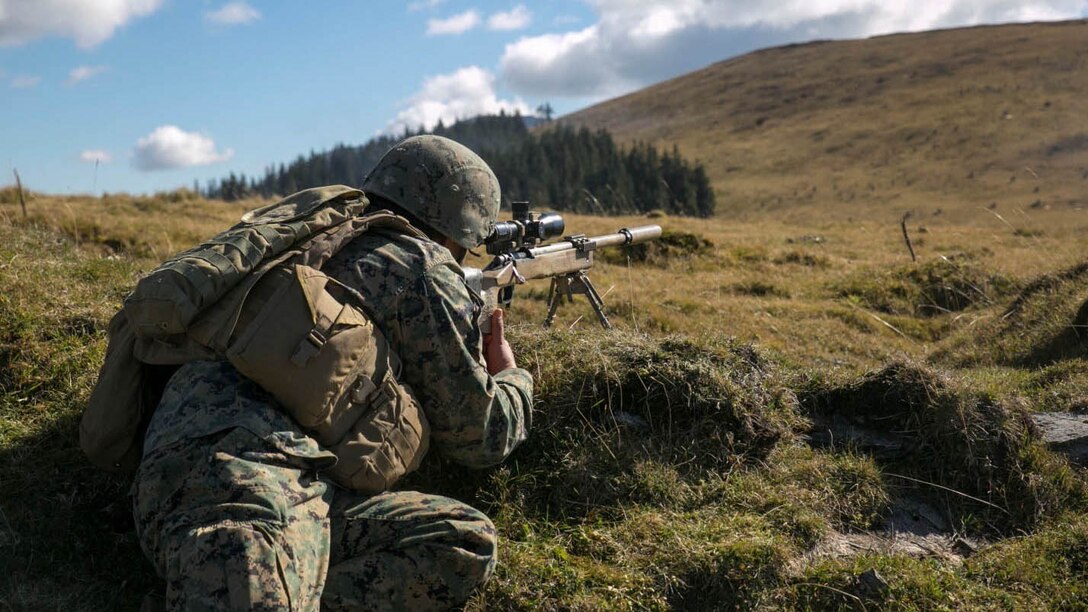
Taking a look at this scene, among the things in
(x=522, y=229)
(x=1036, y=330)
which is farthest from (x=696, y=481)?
(x=1036, y=330)

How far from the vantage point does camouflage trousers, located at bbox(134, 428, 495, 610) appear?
3131 millimetres

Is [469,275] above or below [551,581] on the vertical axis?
above

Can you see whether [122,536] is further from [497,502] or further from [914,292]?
[914,292]

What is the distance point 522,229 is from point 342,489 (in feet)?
9.43

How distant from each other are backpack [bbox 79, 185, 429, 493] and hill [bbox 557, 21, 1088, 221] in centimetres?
4034

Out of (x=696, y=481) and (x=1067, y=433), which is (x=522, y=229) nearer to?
(x=696, y=481)

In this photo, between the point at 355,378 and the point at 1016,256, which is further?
the point at 1016,256

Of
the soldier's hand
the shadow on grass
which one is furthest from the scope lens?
the shadow on grass

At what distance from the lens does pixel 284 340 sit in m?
3.51

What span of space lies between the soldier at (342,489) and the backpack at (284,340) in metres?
0.11

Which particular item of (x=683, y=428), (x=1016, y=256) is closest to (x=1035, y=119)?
(x=1016, y=256)

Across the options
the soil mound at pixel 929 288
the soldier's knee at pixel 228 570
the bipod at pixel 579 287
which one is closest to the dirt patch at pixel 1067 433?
the bipod at pixel 579 287

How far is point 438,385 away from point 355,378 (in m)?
0.45

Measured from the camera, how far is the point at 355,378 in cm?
370
